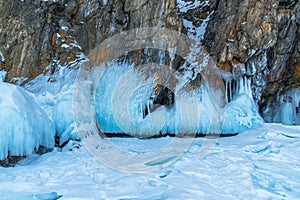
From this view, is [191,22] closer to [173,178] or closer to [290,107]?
[290,107]

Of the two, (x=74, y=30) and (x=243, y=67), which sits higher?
(x=74, y=30)

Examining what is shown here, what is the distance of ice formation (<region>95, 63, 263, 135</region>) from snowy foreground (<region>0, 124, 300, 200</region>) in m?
2.91

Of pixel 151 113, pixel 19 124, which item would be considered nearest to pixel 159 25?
pixel 151 113

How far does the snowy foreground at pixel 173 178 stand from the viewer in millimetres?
3557

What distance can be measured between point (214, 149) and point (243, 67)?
15.0 feet

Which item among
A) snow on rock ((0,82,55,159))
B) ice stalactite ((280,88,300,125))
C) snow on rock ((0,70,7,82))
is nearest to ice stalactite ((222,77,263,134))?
ice stalactite ((280,88,300,125))

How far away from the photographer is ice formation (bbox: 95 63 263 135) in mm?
9219

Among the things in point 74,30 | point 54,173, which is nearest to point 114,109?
point 74,30

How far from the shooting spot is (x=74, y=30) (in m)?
9.57

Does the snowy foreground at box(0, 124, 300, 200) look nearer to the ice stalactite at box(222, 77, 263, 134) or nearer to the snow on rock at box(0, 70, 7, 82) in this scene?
the ice stalactite at box(222, 77, 263, 134)

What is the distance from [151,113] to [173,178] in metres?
5.36

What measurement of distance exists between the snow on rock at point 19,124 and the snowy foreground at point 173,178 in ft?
1.13

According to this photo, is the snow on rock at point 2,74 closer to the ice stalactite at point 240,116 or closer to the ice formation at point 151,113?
the ice formation at point 151,113

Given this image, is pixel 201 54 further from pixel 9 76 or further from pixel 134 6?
pixel 9 76
